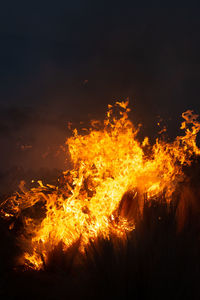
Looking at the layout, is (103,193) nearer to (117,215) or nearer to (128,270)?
(117,215)

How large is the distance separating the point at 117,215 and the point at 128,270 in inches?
103

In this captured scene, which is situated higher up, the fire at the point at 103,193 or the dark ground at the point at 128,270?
the fire at the point at 103,193

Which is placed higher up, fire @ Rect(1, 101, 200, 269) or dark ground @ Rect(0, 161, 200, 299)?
fire @ Rect(1, 101, 200, 269)

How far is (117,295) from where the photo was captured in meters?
2.89

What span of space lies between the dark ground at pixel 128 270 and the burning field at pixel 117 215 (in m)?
0.02

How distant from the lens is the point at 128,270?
307cm

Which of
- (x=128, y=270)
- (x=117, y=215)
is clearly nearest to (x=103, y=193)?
(x=117, y=215)

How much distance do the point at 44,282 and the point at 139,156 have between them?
4501 millimetres

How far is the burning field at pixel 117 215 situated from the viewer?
10.9ft

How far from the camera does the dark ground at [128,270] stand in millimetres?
2803

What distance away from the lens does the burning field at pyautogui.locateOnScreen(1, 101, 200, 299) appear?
131 inches

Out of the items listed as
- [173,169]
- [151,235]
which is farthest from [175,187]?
[151,235]

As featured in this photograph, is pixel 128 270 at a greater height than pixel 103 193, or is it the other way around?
pixel 103 193

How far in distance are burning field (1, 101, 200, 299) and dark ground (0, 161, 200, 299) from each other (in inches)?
0.6
